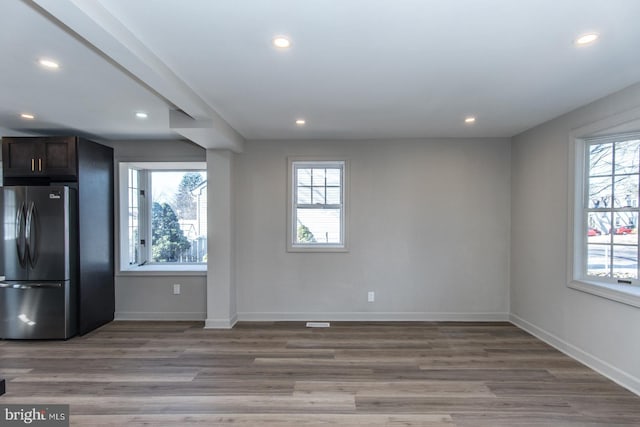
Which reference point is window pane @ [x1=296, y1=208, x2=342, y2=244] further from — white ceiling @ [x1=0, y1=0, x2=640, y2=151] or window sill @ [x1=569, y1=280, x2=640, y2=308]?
window sill @ [x1=569, y1=280, x2=640, y2=308]

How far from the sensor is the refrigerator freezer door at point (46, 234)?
367cm

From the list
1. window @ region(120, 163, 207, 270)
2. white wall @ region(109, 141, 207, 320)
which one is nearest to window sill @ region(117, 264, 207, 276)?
white wall @ region(109, 141, 207, 320)

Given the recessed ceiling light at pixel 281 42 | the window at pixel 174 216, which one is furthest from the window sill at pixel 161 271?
the recessed ceiling light at pixel 281 42

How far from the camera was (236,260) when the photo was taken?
14.5 ft

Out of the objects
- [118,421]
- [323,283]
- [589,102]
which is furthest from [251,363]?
[589,102]

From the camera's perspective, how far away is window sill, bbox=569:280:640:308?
2633 mm

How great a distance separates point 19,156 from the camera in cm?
380

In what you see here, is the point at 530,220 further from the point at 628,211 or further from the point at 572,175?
the point at 628,211

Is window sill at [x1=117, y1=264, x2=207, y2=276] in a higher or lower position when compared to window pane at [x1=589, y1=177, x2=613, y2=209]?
lower

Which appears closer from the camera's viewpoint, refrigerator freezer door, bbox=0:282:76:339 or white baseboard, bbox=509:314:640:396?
white baseboard, bbox=509:314:640:396

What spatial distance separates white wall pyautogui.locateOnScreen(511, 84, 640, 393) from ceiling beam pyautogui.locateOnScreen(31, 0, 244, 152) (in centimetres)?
355

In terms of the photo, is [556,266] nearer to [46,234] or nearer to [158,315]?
[158,315]

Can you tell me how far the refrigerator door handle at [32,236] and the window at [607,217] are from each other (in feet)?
18.6

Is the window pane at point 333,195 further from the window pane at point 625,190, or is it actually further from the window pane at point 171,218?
the window pane at point 625,190
